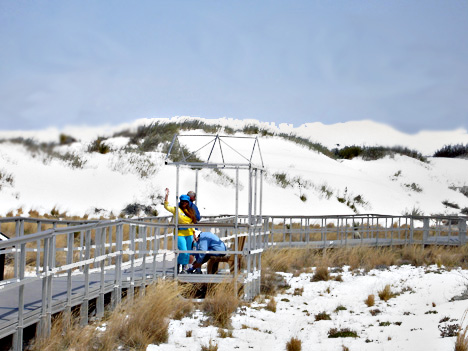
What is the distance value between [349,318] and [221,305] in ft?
8.46

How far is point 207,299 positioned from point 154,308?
2.18 meters

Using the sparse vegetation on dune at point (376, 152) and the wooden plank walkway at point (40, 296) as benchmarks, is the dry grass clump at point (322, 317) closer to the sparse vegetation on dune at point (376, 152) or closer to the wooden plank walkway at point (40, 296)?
the wooden plank walkway at point (40, 296)

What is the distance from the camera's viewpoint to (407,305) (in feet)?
47.2

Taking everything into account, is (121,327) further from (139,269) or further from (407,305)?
(407,305)

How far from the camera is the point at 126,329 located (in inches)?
380

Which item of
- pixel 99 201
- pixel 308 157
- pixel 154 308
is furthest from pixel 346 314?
pixel 308 157

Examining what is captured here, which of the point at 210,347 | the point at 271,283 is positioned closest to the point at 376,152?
the point at 271,283

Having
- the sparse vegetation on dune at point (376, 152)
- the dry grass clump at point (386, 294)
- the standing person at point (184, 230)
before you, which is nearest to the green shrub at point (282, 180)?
the sparse vegetation on dune at point (376, 152)

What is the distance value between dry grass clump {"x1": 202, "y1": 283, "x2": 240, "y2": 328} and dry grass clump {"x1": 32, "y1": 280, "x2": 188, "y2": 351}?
29.5 inches

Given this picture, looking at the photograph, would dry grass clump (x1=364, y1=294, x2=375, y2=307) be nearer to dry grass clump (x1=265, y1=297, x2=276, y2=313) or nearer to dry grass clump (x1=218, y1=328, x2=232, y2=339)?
dry grass clump (x1=265, y1=297, x2=276, y2=313)

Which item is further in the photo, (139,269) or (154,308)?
(139,269)

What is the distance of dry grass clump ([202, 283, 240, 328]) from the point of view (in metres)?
11.6

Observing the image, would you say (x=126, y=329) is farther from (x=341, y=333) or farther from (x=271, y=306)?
(x=271, y=306)

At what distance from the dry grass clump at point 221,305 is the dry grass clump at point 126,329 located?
75 centimetres
